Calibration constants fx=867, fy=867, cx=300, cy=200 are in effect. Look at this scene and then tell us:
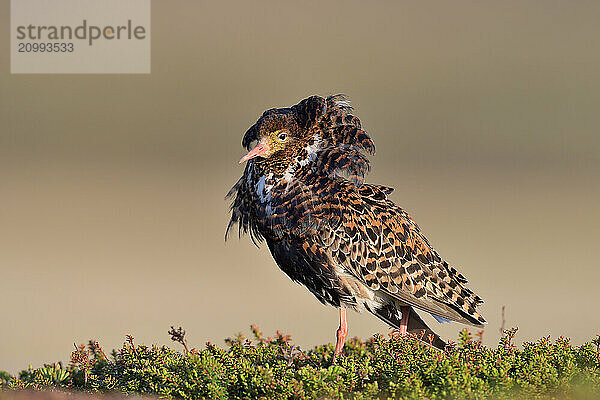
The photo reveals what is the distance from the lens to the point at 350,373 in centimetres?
544

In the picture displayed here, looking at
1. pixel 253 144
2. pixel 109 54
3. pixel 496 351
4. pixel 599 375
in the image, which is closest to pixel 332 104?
pixel 253 144

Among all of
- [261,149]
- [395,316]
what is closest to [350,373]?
[395,316]

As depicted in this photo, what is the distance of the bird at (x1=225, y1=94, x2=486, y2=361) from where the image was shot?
7.11 m

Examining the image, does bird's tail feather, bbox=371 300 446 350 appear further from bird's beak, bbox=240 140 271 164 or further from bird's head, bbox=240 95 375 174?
bird's beak, bbox=240 140 271 164

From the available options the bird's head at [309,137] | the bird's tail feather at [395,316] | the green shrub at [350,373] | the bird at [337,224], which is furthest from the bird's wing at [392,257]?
the green shrub at [350,373]

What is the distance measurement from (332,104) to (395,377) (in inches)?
113

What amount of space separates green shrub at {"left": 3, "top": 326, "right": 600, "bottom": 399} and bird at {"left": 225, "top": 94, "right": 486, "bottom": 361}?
1.02 m

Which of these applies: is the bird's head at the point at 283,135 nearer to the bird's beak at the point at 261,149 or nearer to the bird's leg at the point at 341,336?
the bird's beak at the point at 261,149

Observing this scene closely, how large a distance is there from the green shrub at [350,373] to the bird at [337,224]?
1.02m

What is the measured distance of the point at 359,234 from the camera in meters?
7.22

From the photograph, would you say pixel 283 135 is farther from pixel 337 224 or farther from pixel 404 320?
pixel 404 320

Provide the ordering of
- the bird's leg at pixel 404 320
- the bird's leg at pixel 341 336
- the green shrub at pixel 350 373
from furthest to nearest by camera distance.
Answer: the bird's leg at pixel 404 320 → the bird's leg at pixel 341 336 → the green shrub at pixel 350 373

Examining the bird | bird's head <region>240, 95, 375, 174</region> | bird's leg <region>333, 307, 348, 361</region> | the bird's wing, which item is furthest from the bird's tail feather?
bird's head <region>240, 95, 375, 174</region>

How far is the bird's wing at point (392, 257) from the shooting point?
23.5 ft
